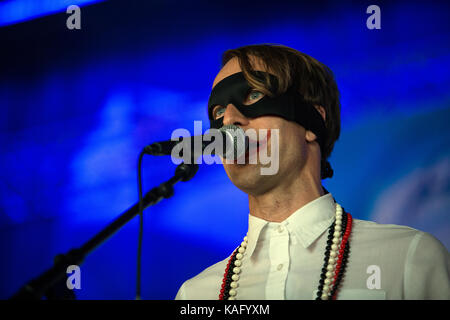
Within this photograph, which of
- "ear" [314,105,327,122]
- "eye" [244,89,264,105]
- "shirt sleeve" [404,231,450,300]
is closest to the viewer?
"shirt sleeve" [404,231,450,300]

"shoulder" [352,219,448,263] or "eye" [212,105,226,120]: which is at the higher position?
"eye" [212,105,226,120]

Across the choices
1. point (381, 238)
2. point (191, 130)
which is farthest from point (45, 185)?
point (381, 238)

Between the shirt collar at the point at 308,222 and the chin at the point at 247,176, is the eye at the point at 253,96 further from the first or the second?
the shirt collar at the point at 308,222

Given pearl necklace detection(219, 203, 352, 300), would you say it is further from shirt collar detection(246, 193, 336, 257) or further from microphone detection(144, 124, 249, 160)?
→ microphone detection(144, 124, 249, 160)

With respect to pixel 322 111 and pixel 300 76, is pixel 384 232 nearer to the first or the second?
pixel 322 111

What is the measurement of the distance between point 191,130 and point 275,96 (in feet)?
3.20

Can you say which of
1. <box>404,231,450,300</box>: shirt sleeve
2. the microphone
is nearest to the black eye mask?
the microphone

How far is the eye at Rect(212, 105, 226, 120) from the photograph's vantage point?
1966mm

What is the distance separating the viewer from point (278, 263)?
171cm

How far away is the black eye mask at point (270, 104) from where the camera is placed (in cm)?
183

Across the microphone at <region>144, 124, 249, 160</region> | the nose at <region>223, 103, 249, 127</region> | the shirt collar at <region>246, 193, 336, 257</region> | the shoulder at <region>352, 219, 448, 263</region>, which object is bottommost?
the shoulder at <region>352, 219, 448, 263</region>

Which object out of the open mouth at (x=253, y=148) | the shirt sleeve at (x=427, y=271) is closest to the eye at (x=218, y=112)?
the open mouth at (x=253, y=148)

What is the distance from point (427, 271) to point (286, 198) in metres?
0.54

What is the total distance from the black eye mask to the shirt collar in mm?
269
